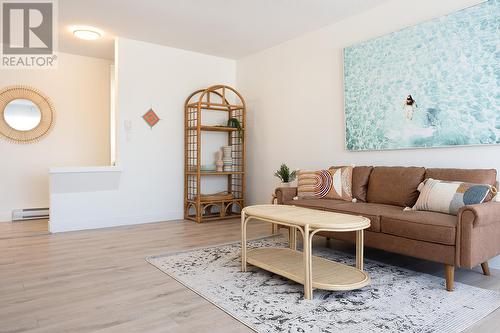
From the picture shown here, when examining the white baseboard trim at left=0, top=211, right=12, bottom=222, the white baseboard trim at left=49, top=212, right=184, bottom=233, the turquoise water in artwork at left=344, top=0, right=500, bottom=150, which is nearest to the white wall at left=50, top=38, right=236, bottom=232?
the white baseboard trim at left=49, top=212, right=184, bottom=233

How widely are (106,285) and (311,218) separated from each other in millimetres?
1558

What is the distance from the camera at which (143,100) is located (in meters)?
5.04

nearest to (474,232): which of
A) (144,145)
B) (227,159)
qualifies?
(227,159)

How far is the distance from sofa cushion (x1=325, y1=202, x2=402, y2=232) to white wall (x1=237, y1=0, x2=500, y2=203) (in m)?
0.73

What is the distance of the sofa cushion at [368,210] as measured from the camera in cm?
285

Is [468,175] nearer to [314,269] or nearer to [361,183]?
[361,183]

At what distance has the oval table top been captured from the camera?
2.22 m

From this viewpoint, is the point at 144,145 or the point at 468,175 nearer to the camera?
the point at 468,175

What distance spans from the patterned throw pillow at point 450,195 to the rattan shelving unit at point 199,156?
298 centimetres

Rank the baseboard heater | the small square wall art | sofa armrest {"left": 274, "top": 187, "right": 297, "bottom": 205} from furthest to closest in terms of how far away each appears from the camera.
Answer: the baseboard heater < the small square wall art < sofa armrest {"left": 274, "top": 187, "right": 297, "bottom": 205}

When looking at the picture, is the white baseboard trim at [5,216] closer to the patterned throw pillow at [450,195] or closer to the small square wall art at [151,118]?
the small square wall art at [151,118]

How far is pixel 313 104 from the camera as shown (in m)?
Answer: 4.60

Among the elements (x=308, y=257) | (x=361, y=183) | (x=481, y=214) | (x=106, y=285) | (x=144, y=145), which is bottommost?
(x=106, y=285)

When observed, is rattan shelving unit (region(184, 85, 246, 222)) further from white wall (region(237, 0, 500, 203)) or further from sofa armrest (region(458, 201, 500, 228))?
sofa armrest (region(458, 201, 500, 228))
